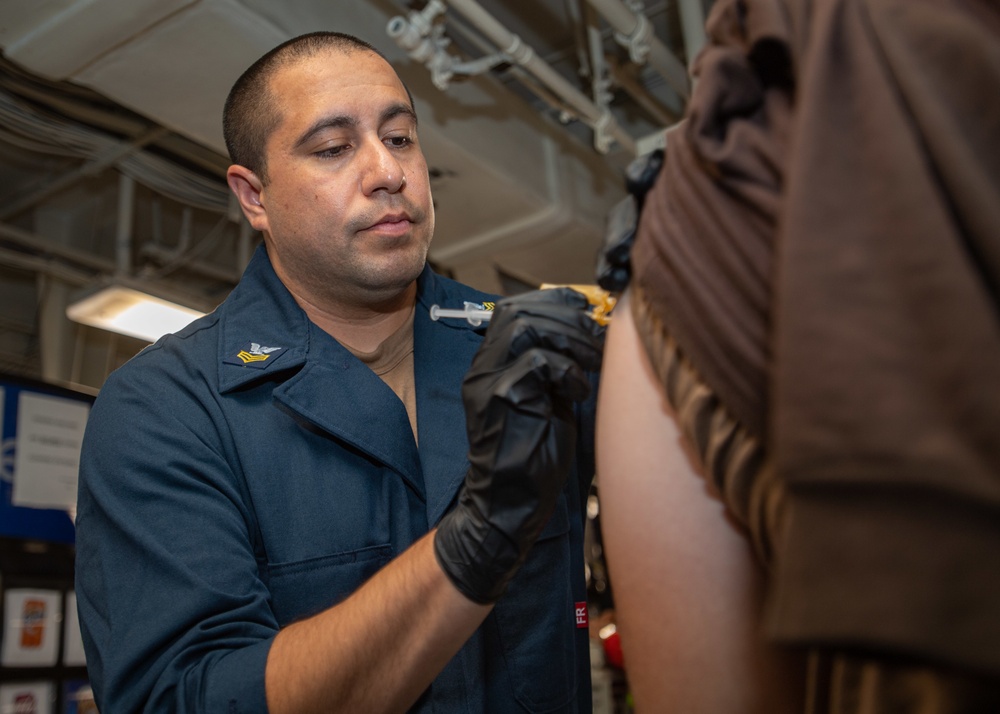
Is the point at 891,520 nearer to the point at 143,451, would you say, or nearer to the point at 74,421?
the point at 143,451

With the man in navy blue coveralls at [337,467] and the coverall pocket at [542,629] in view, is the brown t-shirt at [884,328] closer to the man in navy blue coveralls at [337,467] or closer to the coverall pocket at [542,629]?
the man in navy blue coveralls at [337,467]

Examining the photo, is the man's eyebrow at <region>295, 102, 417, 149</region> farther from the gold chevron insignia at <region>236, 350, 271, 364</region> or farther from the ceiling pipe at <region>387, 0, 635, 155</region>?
the ceiling pipe at <region>387, 0, 635, 155</region>

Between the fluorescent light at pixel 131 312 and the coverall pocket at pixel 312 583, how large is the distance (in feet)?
8.70

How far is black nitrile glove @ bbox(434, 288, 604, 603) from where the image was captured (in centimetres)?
99

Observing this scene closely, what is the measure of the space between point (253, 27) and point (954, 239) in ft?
7.91

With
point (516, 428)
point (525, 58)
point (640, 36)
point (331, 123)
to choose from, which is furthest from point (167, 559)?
point (640, 36)

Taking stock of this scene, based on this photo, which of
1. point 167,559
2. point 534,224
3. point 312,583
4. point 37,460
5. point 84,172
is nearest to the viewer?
point 167,559

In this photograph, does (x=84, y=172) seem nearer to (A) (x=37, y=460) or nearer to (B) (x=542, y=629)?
(A) (x=37, y=460)

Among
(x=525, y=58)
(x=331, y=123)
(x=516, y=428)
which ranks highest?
(x=525, y=58)

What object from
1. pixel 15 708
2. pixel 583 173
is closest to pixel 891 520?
pixel 15 708

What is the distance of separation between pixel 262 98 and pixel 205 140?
1339mm

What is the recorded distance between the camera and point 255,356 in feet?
4.98

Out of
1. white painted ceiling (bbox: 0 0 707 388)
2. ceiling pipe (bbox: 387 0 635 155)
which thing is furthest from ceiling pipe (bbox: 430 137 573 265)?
ceiling pipe (bbox: 387 0 635 155)

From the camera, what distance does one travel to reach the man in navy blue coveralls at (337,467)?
1053 mm
